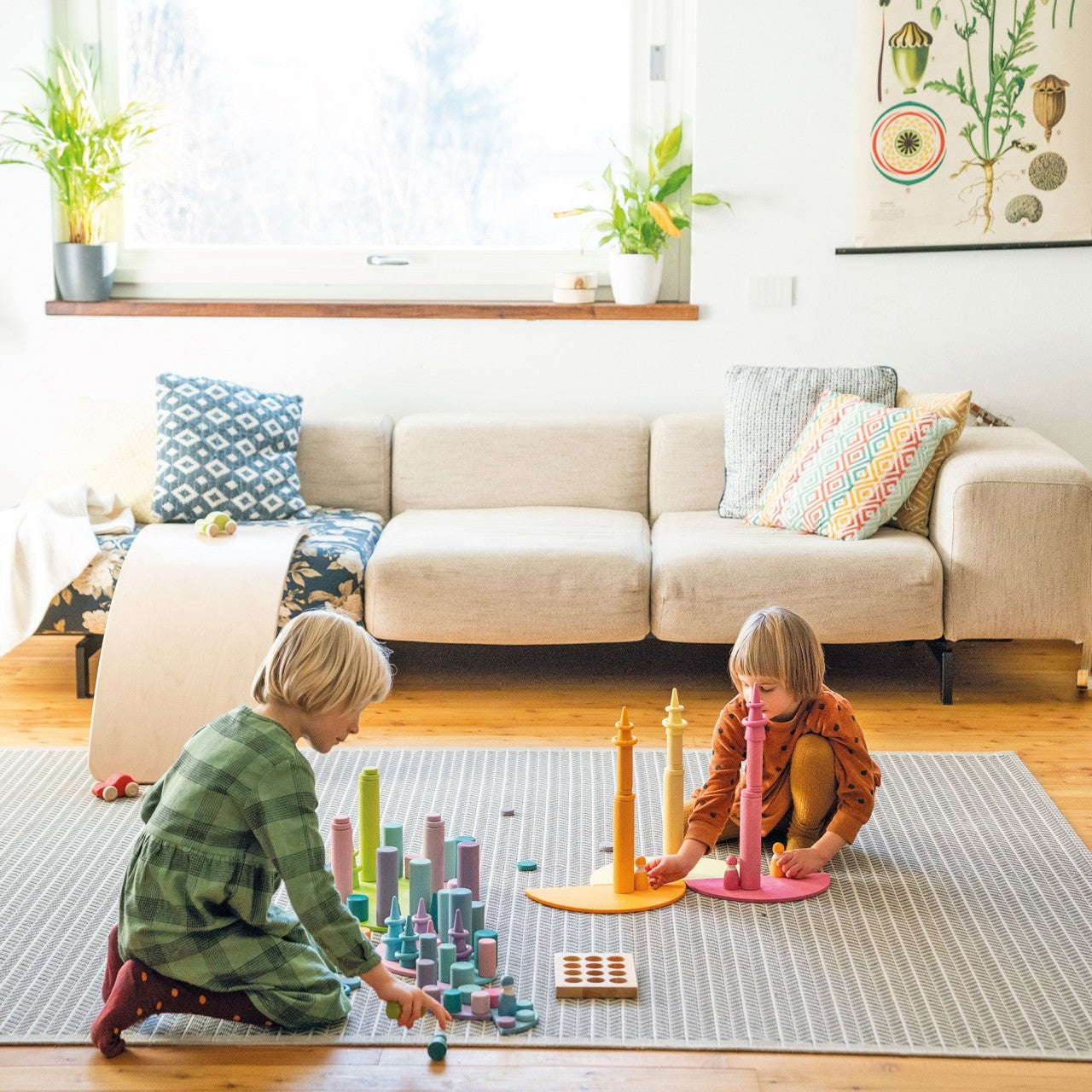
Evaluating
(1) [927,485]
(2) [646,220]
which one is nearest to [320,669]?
(1) [927,485]

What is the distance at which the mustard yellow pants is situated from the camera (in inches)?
97.2

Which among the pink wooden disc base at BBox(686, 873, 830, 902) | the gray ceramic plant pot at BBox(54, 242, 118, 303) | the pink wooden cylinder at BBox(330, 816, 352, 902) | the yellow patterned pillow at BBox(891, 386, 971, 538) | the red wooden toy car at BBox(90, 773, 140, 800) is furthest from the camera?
the gray ceramic plant pot at BBox(54, 242, 118, 303)

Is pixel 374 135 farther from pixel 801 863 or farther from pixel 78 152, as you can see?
pixel 801 863

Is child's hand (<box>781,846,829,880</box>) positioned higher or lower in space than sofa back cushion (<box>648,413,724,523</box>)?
lower

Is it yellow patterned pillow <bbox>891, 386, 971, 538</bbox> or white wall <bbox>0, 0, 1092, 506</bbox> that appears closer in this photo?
yellow patterned pillow <bbox>891, 386, 971, 538</bbox>

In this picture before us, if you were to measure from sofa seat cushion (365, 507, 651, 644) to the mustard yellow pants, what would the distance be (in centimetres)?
100

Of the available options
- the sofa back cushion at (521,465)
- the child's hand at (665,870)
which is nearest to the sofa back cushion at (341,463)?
the sofa back cushion at (521,465)

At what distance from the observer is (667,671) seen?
393 cm

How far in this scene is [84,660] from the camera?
3645mm

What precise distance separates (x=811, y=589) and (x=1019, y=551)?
532 millimetres

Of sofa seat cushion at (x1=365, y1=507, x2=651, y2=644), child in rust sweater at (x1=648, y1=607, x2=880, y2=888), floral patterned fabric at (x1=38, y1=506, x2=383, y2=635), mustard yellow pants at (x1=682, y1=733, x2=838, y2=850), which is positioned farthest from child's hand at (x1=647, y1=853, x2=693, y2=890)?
floral patterned fabric at (x1=38, y1=506, x2=383, y2=635)

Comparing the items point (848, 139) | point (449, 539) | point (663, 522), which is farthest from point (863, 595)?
point (848, 139)

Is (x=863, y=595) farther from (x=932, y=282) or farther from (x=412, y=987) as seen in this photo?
(x=412, y=987)

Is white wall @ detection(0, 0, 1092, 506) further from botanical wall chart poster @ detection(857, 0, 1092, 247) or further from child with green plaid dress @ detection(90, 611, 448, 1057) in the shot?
child with green plaid dress @ detection(90, 611, 448, 1057)
